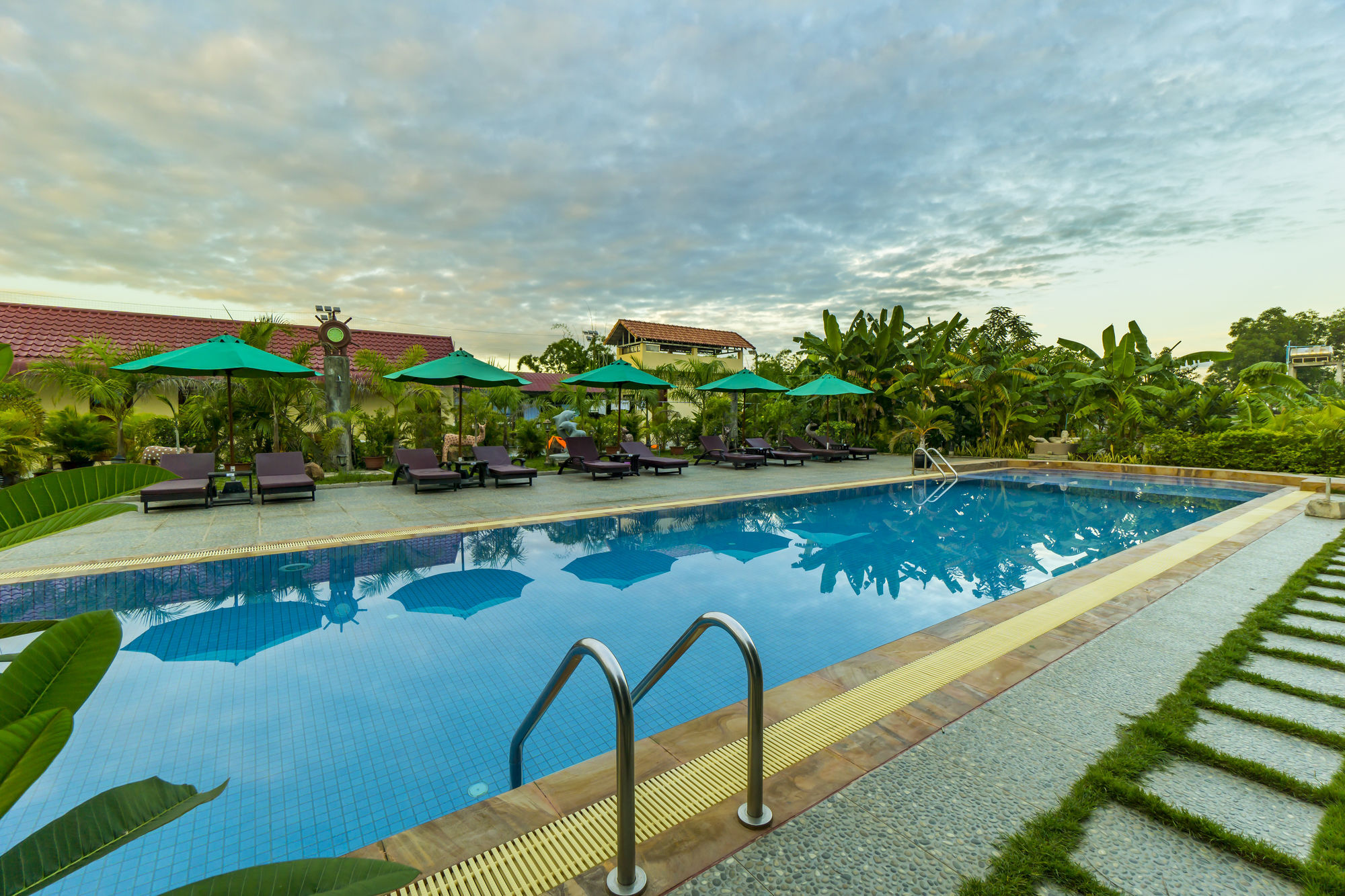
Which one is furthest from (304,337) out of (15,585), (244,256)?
(15,585)

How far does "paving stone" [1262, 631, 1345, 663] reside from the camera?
13.1ft

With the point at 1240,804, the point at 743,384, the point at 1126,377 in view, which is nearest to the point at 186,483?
the point at 743,384

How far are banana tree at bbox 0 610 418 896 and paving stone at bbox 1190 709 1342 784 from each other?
402cm

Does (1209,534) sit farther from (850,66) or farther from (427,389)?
(427,389)

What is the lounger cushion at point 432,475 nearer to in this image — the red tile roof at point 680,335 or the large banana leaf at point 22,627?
the large banana leaf at point 22,627

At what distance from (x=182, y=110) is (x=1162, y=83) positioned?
2181 centimetres

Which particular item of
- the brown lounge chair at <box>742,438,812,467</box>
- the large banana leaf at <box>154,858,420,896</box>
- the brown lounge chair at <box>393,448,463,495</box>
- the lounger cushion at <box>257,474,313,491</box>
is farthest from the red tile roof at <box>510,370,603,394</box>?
the large banana leaf at <box>154,858,420,896</box>

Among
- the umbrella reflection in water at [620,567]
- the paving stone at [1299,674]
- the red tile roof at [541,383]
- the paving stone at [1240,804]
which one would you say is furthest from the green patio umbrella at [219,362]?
the red tile roof at [541,383]

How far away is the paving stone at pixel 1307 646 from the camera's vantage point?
13.1 ft

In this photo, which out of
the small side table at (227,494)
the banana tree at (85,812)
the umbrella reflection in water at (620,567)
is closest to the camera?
the banana tree at (85,812)

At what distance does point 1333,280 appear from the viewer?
62.2 feet

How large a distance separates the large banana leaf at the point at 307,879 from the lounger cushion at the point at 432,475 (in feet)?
37.2

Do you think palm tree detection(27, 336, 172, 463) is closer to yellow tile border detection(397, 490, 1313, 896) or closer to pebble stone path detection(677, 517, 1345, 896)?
yellow tile border detection(397, 490, 1313, 896)

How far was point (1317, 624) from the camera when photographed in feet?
14.9
